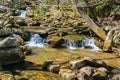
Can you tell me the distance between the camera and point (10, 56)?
1132cm

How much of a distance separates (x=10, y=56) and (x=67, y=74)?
234 cm

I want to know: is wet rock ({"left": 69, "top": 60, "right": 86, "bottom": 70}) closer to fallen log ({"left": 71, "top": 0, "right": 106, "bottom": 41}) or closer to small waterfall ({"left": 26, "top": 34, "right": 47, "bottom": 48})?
fallen log ({"left": 71, "top": 0, "right": 106, "bottom": 41})

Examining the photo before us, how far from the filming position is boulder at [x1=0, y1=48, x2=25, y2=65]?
11.2m

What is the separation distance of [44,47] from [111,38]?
349 cm

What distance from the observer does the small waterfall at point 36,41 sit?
16859mm

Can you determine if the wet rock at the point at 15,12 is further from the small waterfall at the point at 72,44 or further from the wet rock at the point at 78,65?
the wet rock at the point at 78,65

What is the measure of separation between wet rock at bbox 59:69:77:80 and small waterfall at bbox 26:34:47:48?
5846 millimetres

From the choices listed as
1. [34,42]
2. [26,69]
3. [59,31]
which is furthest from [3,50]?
[59,31]

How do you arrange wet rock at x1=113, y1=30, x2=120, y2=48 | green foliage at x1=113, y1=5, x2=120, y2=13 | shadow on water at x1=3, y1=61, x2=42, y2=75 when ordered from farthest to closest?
green foliage at x1=113, y1=5, x2=120, y2=13, wet rock at x1=113, y1=30, x2=120, y2=48, shadow on water at x1=3, y1=61, x2=42, y2=75

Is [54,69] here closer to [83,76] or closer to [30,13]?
[83,76]

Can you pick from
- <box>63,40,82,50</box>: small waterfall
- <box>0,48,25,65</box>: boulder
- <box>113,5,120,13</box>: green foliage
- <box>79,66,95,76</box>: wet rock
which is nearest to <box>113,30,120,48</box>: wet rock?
<box>63,40,82,50</box>: small waterfall

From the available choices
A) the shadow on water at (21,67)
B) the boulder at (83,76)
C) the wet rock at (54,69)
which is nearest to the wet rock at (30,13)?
the shadow on water at (21,67)

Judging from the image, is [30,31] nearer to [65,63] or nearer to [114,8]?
[114,8]

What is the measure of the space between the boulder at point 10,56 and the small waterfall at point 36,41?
4875 mm
